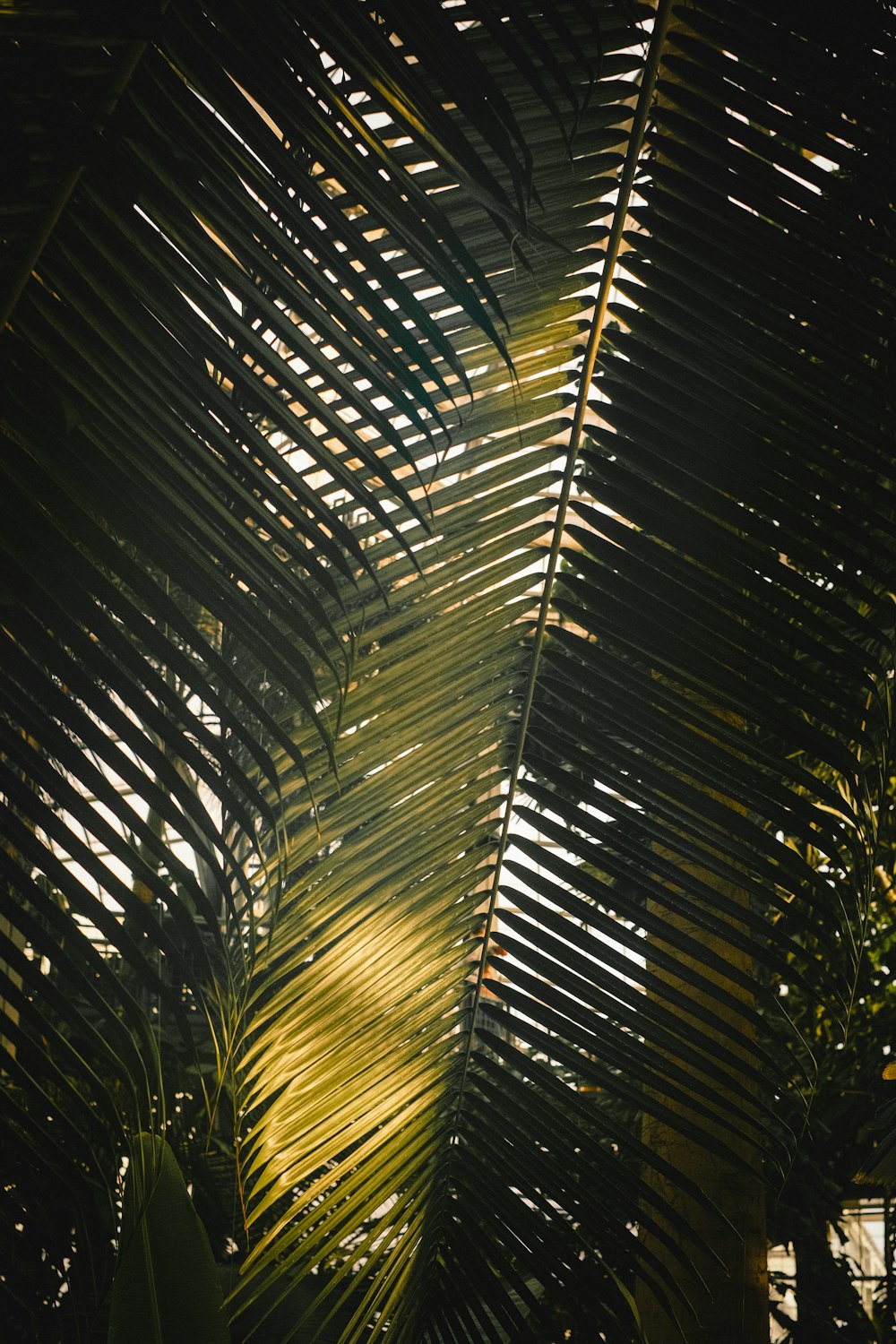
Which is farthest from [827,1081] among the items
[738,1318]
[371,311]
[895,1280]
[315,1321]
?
[371,311]

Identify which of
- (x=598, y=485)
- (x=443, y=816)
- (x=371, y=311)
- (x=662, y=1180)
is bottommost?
(x=662, y=1180)

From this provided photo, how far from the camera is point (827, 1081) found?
9.09 ft

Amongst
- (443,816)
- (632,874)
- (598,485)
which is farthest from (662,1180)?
(598,485)

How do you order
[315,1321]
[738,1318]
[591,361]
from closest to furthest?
[591,361] < [738,1318] < [315,1321]

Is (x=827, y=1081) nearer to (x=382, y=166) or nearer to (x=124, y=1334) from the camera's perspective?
(x=124, y=1334)

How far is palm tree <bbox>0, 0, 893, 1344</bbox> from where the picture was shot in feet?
2.17

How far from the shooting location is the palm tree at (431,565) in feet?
2.17

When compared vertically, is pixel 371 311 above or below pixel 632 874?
above

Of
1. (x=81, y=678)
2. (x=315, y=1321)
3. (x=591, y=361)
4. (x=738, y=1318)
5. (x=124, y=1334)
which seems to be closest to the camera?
(x=81, y=678)

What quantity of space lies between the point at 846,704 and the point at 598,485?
309 millimetres

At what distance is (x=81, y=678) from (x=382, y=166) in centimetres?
42

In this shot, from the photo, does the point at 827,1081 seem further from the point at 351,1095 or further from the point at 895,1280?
the point at 351,1095

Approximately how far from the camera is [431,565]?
37.7 inches

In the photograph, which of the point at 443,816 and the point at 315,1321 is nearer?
the point at 443,816
